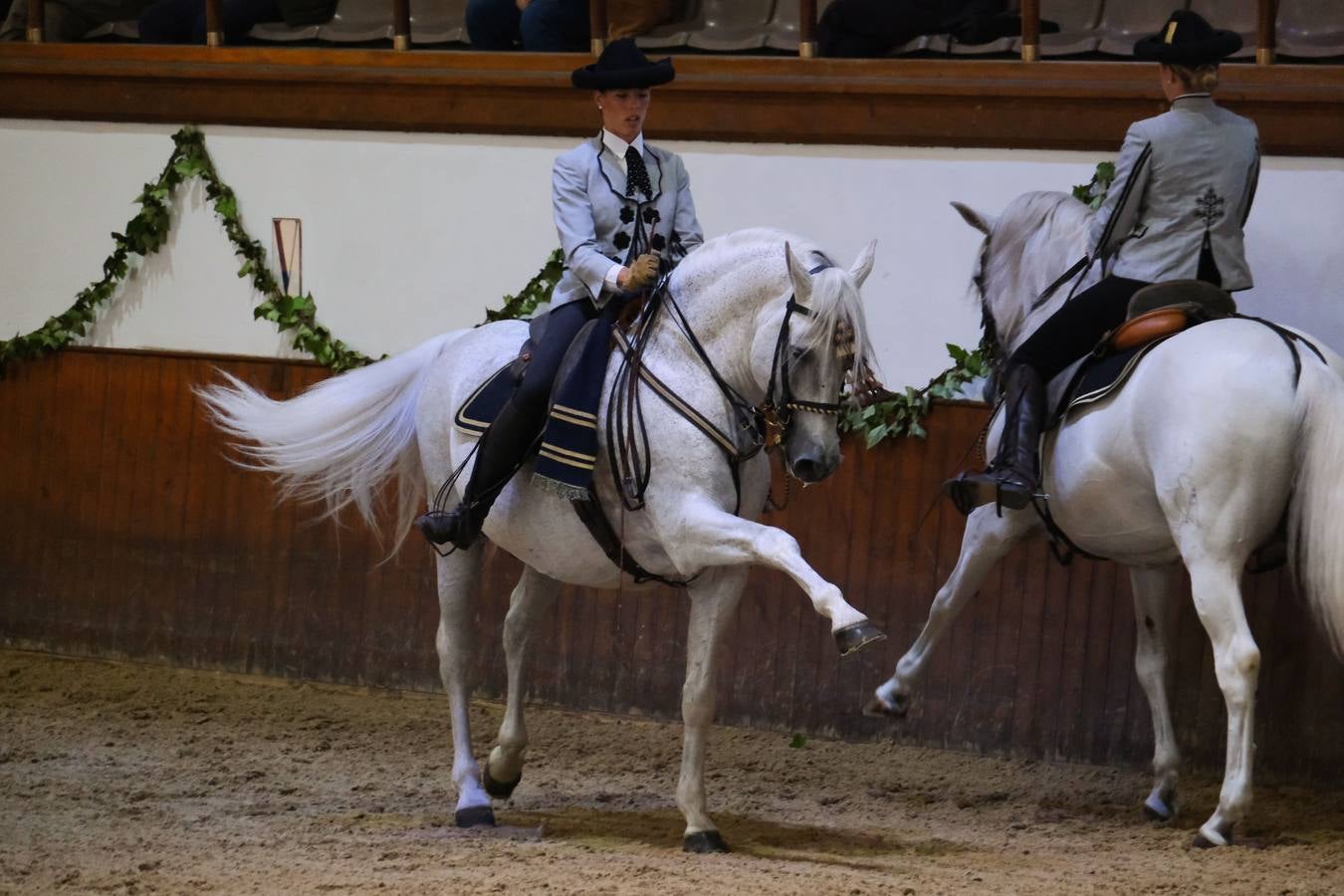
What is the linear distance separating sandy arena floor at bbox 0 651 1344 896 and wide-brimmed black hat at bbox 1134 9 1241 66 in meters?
2.43

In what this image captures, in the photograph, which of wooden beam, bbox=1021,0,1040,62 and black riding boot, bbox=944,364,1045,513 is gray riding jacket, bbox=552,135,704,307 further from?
wooden beam, bbox=1021,0,1040,62

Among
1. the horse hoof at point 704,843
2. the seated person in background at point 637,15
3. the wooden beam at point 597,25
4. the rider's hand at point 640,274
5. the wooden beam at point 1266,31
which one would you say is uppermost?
the seated person in background at point 637,15

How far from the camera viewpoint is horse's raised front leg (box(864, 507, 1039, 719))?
5945 millimetres

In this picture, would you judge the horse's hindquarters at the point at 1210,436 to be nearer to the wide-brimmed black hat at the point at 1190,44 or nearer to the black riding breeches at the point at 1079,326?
the black riding breeches at the point at 1079,326

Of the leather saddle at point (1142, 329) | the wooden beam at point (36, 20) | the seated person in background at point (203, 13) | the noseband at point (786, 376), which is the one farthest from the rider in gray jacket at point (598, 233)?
the wooden beam at point (36, 20)

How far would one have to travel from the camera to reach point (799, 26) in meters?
7.29

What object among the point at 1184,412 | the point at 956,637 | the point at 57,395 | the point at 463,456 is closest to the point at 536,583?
the point at 463,456

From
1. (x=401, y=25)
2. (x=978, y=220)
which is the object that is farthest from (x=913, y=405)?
(x=401, y=25)

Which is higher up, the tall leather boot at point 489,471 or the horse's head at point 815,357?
the horse's head at point 815,357

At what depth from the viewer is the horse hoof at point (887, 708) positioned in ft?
19.8

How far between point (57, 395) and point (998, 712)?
471 centimetres

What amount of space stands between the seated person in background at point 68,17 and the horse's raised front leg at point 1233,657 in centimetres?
639

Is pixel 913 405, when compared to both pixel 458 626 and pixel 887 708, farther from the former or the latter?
pixel 458 626

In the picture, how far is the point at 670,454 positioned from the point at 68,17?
A: 17.7ft
